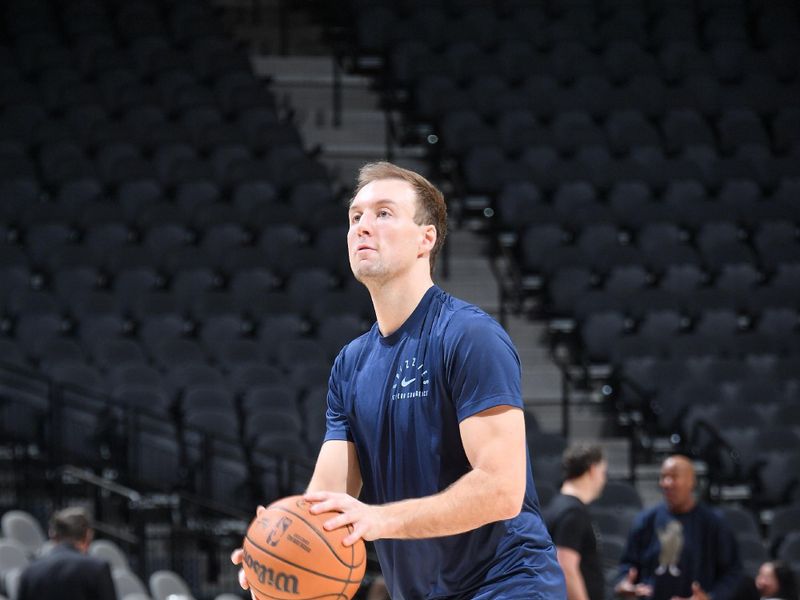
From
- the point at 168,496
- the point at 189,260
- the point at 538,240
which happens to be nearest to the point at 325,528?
the point at 168,496

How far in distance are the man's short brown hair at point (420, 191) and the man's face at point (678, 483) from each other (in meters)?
4.28

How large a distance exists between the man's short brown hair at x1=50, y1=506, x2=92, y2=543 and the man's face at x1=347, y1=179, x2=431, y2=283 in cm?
429

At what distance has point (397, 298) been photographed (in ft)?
11.7

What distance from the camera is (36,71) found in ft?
49.5

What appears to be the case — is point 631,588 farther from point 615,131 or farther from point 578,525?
point 615,131

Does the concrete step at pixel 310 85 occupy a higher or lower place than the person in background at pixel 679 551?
higher

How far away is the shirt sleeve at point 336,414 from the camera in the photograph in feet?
12.2

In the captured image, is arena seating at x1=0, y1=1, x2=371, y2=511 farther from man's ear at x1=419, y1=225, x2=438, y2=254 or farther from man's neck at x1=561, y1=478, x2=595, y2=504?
man's ear at x1=419, y1=225, x2=438, y2=254

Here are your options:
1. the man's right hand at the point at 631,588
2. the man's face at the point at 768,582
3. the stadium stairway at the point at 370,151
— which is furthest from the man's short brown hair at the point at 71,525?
the stadium stairway at the point at 370,151

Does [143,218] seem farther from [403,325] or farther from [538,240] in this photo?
[403,325]

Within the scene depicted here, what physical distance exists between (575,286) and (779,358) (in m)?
2.05

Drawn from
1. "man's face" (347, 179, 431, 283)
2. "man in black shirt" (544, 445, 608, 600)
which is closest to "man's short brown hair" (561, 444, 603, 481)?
"man in black shirt" (544, 445, 608, 600)

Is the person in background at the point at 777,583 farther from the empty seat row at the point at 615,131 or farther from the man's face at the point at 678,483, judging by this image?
the empty seat row at the point at 615,131

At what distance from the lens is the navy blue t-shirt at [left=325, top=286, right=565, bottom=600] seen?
10.9 ft
